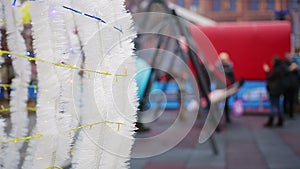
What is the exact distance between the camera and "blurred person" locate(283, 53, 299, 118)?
32.6 feet

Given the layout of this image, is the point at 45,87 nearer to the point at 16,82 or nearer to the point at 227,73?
the point at 16,82

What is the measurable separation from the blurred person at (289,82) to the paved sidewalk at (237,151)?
1.04 meters

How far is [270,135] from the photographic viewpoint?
8758 millimetres

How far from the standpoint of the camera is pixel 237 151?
717cm

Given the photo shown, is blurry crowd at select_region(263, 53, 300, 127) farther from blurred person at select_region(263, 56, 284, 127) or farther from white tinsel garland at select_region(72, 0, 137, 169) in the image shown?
white tinsel garland at select_region(72, 0, 137, 169)

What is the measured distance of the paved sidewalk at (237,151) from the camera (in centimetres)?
614

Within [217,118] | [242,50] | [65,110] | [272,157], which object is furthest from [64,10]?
[242,50]

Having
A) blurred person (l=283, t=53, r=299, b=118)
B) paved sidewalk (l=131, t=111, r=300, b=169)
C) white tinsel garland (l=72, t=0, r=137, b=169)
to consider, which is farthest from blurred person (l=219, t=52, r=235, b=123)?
white tinsel garland (l=72, t=0, r=137, b=169)

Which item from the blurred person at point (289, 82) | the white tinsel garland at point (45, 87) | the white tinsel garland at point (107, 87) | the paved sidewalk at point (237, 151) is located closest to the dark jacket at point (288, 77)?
the blurred person at point (289, 82)

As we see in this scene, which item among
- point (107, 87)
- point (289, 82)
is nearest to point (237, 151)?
point (289, 82)

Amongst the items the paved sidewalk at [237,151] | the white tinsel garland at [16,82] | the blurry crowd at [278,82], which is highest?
the white tinsel garland at [16,82]

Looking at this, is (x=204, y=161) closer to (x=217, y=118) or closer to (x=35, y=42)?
(x=217, y=118)

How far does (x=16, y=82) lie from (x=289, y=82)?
8409 mm

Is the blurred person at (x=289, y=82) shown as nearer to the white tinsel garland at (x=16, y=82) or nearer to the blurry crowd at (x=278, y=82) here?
the blurry crowd at (x=278, y=82)
